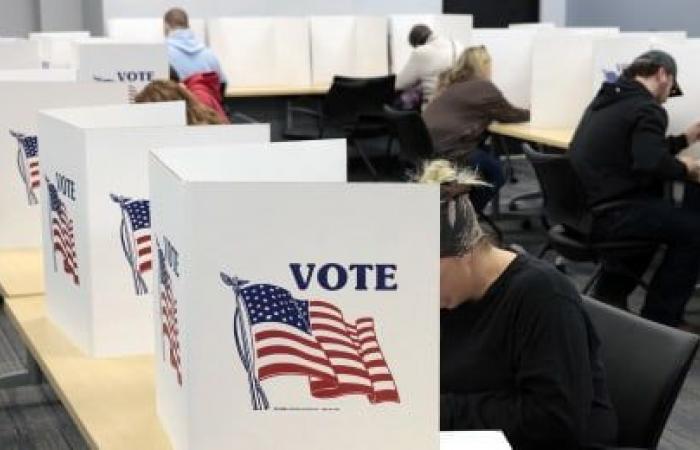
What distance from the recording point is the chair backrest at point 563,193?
410 cm

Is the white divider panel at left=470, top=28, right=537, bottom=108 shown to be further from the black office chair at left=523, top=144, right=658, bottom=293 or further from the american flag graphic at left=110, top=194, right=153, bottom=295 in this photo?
the american flag graphic at left=110, top=194, right=153, bottom=295

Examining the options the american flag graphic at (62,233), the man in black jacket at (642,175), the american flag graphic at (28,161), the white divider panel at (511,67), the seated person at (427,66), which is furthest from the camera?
the seated person at (427,66)

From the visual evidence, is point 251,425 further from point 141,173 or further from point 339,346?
point 141,173

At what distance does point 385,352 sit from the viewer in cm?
144

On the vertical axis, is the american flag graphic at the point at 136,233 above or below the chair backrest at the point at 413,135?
above

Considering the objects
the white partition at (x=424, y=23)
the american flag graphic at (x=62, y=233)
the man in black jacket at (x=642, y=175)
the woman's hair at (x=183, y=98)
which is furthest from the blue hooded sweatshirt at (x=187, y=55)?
the american flag graphic at (x=62, y=233)

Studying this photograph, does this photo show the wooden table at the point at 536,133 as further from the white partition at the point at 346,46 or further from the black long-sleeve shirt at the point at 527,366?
the black long-sleeve shirt at the point at 527,366

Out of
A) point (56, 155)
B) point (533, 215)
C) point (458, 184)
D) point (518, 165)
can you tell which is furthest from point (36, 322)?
point (518, 165)

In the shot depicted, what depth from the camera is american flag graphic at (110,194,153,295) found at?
2008mm

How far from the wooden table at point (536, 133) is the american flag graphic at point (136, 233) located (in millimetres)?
3308

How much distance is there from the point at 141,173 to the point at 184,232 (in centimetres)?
59

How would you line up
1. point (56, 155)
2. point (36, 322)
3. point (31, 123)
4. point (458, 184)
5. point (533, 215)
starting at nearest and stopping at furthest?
point (458, 184)
point (56, 155)
point (36, 322)
point (31, 123)
point (533, 215)

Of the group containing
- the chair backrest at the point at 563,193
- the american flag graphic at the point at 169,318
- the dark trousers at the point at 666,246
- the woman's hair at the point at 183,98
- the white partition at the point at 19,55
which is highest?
the white partition at the point at 19,55

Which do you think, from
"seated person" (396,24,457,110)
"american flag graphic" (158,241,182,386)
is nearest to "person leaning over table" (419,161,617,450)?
"american flag graphic" (158,241,182,386)
